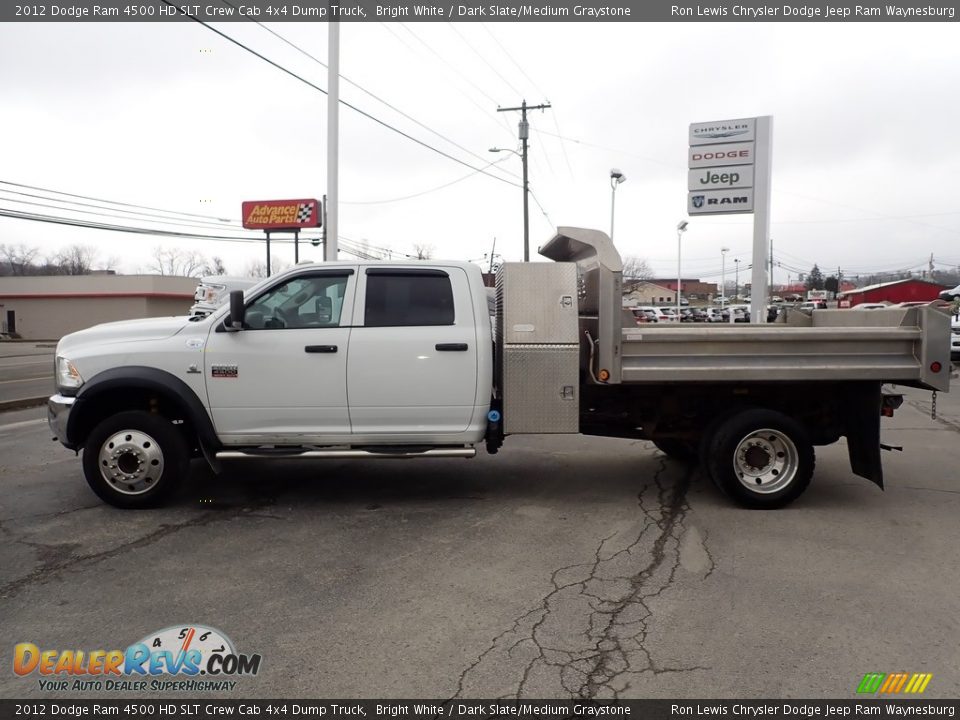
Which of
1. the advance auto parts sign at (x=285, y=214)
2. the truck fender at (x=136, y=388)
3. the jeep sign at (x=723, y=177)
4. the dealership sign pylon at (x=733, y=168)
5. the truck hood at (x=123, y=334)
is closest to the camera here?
the truck fender at (x=136, y=388)

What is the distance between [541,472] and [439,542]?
99.1 inches

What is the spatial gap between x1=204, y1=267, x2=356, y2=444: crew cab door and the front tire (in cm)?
→ 41

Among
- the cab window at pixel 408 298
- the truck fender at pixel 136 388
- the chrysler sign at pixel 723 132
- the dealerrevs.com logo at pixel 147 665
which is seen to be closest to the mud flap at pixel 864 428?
the cab window at pixel 408 298

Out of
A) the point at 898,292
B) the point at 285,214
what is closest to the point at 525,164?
the point at 285,214

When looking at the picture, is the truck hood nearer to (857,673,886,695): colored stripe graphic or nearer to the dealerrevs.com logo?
the dealerrevs.com logo

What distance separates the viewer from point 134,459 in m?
5.96

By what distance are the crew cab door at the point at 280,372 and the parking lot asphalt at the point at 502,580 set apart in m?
0.73

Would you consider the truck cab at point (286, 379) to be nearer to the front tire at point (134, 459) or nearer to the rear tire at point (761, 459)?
the front tire at point (134, 459)

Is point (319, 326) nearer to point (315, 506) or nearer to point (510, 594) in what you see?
point (315, 506)

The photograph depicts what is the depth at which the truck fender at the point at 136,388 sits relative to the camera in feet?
19.0

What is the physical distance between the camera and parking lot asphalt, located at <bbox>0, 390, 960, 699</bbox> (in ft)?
11.4

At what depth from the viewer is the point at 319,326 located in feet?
19.8

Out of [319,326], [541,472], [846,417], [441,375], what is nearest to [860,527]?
[846,417]

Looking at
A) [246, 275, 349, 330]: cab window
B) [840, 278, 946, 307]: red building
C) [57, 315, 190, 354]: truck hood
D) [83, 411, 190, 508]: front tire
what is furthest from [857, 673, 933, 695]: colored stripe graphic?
[840, 278, 946, 307]: red building
